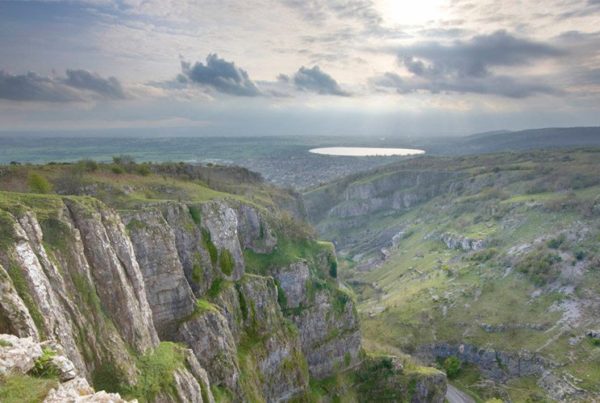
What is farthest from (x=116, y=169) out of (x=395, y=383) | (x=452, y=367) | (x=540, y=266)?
(x=540, y=266)

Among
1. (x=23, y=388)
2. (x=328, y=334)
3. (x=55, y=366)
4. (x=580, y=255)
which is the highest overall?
(x=23, y=388)

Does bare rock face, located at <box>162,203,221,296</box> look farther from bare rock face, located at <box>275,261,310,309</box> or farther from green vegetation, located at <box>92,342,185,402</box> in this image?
bare rock face, located at <box>275,261,310,309</box>

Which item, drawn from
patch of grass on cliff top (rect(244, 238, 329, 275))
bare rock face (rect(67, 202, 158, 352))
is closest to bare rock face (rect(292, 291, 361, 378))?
patch of grass on cliff top (rect(244, 238, 329, 275))

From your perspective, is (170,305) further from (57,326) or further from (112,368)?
(57,326)

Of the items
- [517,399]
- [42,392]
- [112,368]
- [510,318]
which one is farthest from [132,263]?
[510,318]

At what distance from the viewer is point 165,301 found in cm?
5312

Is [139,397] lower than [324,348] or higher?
higher

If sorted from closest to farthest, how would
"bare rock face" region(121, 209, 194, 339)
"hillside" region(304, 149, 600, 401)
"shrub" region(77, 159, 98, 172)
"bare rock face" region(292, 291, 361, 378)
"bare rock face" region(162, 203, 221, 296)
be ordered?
"bare rock face" region(121, 209, 194, 339)
"bare rock face" region(162, 203, 221, 296)
"shrub" region(77, 159, 98, 172)
"bare rock face" region(292, 291, 361, 378)
"hillside" region(304, 149, 600, 401)

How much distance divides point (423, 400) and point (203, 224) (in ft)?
210

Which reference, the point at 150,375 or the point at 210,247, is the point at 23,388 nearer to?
the point at 150,375

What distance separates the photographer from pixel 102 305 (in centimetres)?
3841

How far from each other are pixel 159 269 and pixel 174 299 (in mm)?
4253

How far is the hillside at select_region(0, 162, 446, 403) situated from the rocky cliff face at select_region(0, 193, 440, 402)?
0.47 feet

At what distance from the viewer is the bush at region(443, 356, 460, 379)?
401ft
